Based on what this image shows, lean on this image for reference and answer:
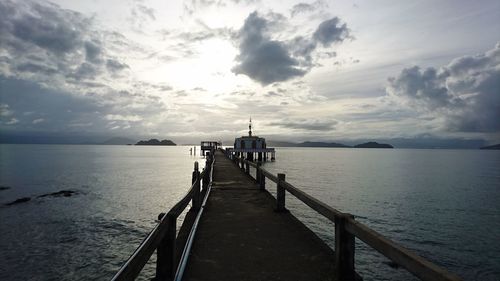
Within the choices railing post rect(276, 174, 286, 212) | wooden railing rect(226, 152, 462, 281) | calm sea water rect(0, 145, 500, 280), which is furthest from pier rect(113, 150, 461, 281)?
calm sea water rect(0, 145, 500, 280)

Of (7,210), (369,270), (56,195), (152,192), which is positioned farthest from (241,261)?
(56,195)

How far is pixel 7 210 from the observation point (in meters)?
20.7

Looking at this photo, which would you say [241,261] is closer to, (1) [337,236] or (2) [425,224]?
(1) [337,236]

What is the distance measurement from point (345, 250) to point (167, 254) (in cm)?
267

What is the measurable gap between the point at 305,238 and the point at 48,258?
34.9 ft

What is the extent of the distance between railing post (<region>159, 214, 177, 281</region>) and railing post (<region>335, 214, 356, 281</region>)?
248cm

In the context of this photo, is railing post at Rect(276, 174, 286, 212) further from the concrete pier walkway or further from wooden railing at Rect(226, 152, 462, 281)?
wooden railing at Rect(226, 152, 462, 281)

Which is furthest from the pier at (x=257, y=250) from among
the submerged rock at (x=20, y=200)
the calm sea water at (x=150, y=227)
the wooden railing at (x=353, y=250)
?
the submerged rock at (x=20, y=200)

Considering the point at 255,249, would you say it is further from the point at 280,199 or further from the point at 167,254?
the point at 280,199

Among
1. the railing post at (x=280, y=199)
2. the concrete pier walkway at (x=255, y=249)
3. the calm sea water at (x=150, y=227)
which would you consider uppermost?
the railing post at (x=280, y=199)

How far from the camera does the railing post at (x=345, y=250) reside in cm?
458

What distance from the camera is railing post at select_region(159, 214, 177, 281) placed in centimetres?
427

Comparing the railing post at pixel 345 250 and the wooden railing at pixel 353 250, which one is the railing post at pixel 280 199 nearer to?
the wooden railing at pixel 353 250

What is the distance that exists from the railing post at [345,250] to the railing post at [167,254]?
97.8 inches
